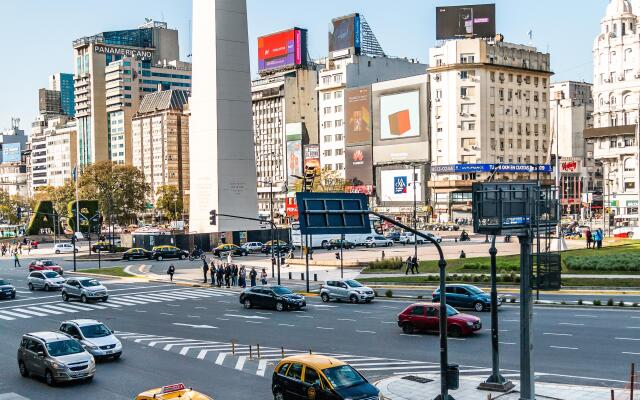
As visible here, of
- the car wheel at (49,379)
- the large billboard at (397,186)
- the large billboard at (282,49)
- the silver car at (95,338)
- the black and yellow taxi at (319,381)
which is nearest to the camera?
the black and yellow taxi at (319,381)

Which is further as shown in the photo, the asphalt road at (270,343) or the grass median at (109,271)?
the grass median at (109,271)

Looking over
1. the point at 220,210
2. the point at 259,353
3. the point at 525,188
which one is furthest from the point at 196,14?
the point at 525,188

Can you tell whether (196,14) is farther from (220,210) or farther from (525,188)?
(525,188)

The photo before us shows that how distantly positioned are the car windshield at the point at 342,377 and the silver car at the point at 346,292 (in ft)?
81.8

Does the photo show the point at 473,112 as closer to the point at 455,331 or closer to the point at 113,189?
the point at 113,189

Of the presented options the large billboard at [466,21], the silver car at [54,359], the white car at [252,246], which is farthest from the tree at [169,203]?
the silver car at [54,359]

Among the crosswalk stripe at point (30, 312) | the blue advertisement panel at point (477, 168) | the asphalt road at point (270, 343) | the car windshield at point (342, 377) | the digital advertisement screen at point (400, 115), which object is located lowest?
the crosswalk stripe at point (30, 312)

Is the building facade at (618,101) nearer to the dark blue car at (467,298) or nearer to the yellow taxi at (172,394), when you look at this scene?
the dark blue car at (467,298)

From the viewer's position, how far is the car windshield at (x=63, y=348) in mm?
25844

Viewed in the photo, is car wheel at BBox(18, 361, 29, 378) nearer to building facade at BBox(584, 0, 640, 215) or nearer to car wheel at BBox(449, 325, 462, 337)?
car wheel at BBox(449, 325, 462, 337)

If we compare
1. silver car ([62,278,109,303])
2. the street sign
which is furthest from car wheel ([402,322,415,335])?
silver car ([62,278,109,303])

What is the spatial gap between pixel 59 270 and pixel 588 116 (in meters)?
160

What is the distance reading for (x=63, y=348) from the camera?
85.6 feet

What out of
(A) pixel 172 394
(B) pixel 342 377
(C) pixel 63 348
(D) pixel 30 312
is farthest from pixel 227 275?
(A) pixel 172 394
